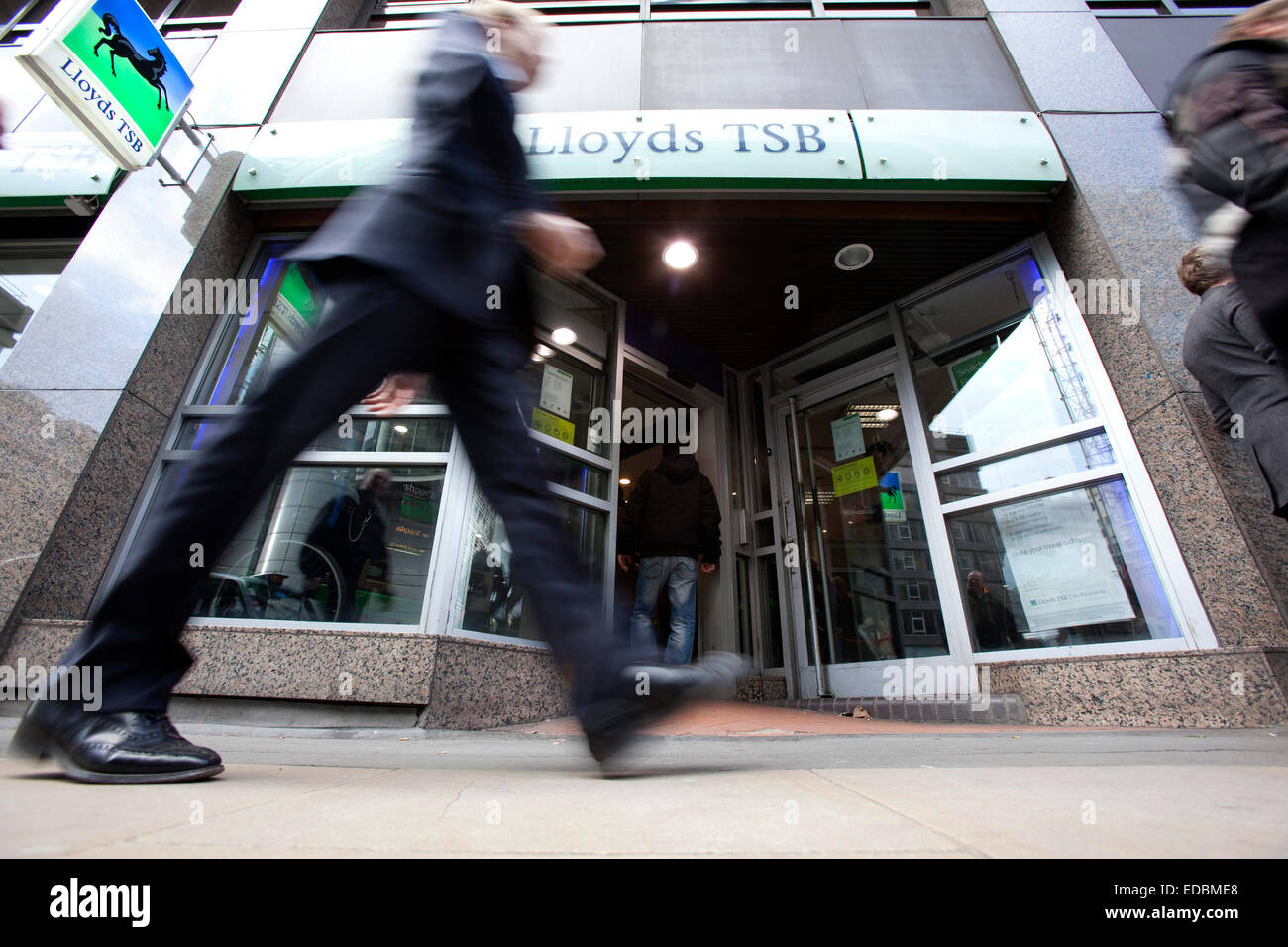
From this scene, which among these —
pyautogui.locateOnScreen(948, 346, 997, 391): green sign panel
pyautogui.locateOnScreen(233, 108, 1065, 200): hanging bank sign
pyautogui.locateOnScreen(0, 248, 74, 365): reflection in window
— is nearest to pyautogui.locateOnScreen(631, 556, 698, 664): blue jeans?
pyautogui.locateOnScreen(948, 346, 997, 391): green sign panel

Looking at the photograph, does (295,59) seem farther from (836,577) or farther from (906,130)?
(836,577)

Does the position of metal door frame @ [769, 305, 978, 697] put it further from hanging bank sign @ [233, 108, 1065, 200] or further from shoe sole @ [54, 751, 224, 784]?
shoe sole @ [54, 751, 224, 784]

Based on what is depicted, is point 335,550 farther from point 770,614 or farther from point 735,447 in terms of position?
point 735,447

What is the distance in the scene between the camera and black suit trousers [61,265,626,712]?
110cm

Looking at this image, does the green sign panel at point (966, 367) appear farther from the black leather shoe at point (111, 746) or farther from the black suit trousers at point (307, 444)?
the black leather shoe at point (111, 746)

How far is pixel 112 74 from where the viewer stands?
3203 millimetres

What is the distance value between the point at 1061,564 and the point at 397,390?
3.68 meters

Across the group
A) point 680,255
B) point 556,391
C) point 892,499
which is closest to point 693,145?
point 680,255

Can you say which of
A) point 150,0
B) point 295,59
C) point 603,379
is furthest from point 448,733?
point 150,0

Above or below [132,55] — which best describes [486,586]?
below

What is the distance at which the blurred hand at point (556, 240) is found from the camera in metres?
1.42

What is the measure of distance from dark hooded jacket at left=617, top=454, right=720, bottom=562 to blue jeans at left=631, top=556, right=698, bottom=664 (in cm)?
8

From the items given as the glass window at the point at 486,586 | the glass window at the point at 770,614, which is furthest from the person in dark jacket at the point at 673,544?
the glass window at the point at 486,586
